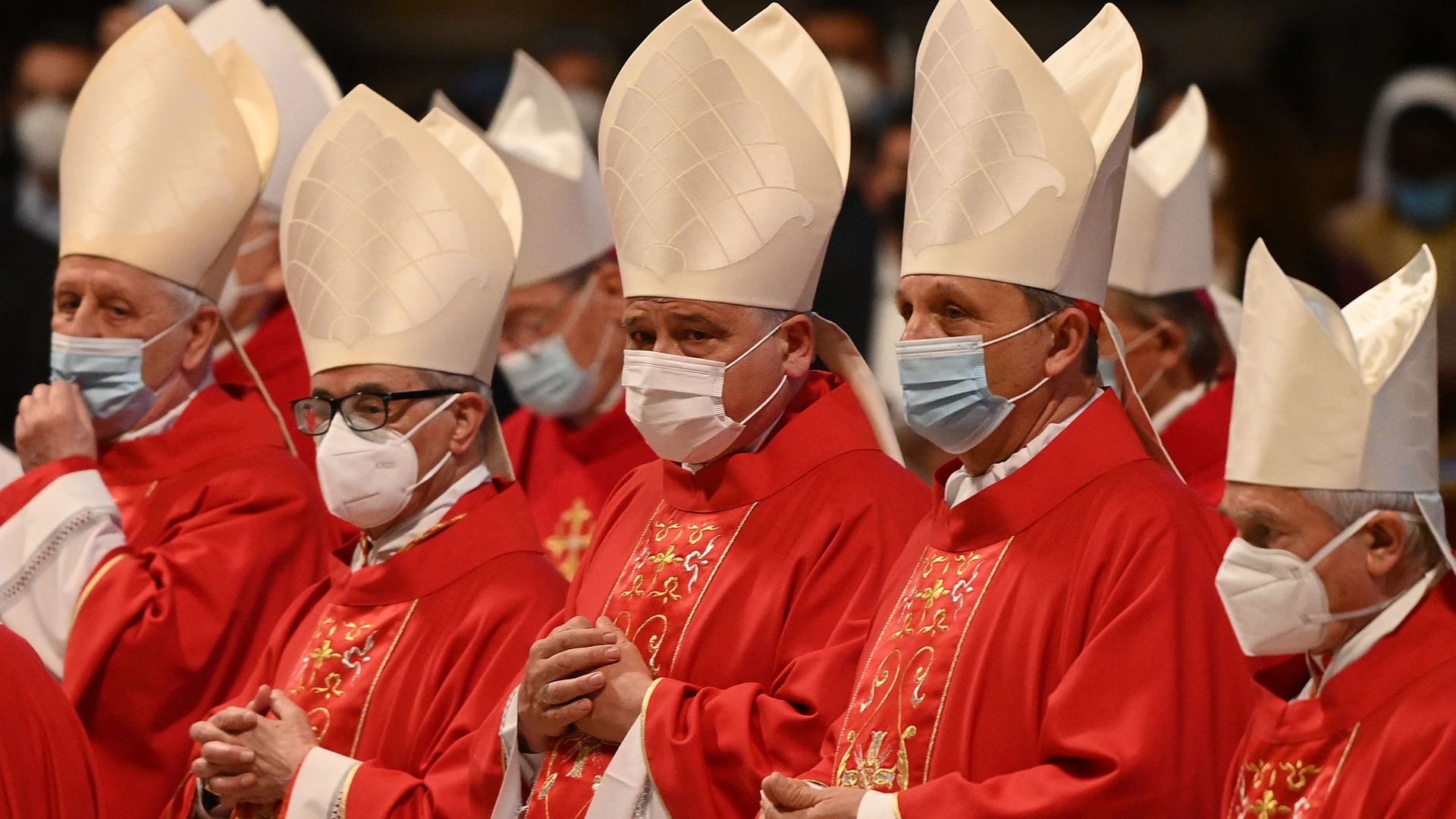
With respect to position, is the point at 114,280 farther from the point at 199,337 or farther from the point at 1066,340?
the point at 1066,340

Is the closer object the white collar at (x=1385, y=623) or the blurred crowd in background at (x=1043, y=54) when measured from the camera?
the white collar at (x=1385, y=623)

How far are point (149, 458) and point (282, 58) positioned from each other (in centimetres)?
187

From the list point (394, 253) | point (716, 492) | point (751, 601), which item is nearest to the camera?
point (751, 601)

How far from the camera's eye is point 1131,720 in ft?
13.2

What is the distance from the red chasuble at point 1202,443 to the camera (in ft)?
19.7

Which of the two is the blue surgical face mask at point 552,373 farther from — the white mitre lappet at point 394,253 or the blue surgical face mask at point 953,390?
the blue surgical face mask at point 953,390

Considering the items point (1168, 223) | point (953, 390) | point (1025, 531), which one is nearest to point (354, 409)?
point (953, 390)

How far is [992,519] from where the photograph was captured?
446 centimetres

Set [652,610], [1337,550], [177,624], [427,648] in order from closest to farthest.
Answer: [1337,550] → [652,610] → [427,648] → [177,624]

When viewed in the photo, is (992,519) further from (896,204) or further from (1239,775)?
(896,204)

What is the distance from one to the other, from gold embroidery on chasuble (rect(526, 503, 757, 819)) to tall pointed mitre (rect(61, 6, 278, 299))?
77.4 inches

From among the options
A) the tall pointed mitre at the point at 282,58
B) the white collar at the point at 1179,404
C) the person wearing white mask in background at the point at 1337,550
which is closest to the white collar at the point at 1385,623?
the person wearing white mask in background at the point at 1337,550

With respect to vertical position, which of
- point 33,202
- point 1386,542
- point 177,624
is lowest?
point 33,202

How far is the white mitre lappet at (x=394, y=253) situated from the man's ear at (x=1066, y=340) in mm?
1613
